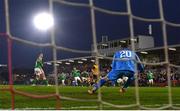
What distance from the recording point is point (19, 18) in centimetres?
1652

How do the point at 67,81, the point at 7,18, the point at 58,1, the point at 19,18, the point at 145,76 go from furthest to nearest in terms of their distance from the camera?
the point at 67,81 < the point at 145,76 < the point at 19,18 < the point at 58,1 < the point at 7,18

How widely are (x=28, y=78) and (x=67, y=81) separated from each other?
2565mm

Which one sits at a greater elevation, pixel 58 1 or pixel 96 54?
pixel 58 1

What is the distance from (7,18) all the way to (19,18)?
13680 millimetres

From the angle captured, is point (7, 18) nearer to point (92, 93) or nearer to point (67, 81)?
point (92, 93)

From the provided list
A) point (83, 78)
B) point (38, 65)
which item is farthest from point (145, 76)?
point (38, 65)

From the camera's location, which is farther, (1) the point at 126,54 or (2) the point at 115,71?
(2) the point at 115,71

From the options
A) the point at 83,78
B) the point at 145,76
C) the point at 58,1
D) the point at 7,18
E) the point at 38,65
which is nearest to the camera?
the point at 7,18

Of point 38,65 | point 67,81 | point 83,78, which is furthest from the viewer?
point 67,81

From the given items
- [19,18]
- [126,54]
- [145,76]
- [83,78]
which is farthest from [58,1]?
[83,78]

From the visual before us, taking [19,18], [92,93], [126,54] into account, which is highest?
[19,18]

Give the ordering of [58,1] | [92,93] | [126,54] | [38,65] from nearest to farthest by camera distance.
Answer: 1. [58,1]
2. [126,54]
3. [92,93]
4. [38,65]

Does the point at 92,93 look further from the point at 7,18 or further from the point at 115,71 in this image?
the point at 7,18

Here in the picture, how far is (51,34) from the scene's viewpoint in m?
3.19
